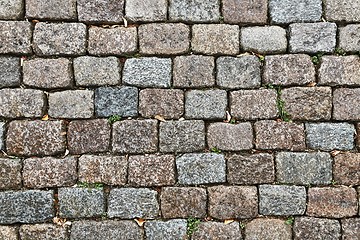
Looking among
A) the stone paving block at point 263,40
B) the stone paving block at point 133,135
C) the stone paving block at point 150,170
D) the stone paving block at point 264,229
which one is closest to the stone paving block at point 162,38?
the stone paving block at point 263,40

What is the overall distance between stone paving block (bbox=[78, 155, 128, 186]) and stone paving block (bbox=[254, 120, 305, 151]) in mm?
1140

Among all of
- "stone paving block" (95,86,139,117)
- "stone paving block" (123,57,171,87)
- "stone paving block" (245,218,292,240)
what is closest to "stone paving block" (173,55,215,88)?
"stone paving block" (123,57,171,87)

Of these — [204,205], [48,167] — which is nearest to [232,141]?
[204,205]

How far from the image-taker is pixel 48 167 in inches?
147

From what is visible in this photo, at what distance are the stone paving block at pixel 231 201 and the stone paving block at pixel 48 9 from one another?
187cm

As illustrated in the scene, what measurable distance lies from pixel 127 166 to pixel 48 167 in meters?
0.64

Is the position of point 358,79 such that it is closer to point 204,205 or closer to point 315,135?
point 315,135

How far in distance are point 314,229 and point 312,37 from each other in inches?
62.4

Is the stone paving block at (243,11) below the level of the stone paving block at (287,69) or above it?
above

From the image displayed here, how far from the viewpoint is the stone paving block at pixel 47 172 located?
373cm

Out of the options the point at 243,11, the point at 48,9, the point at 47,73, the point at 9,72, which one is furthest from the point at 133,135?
the point at 243,11

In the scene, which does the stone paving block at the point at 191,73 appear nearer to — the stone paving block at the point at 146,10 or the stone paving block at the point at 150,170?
the stone paving block at the point at 146,10

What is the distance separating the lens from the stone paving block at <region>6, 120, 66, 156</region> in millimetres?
3727

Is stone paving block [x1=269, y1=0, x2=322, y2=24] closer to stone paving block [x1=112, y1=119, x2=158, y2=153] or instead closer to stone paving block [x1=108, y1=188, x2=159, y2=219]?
stone paving block [x1=112, y1=119, x2=158, y2=153]
